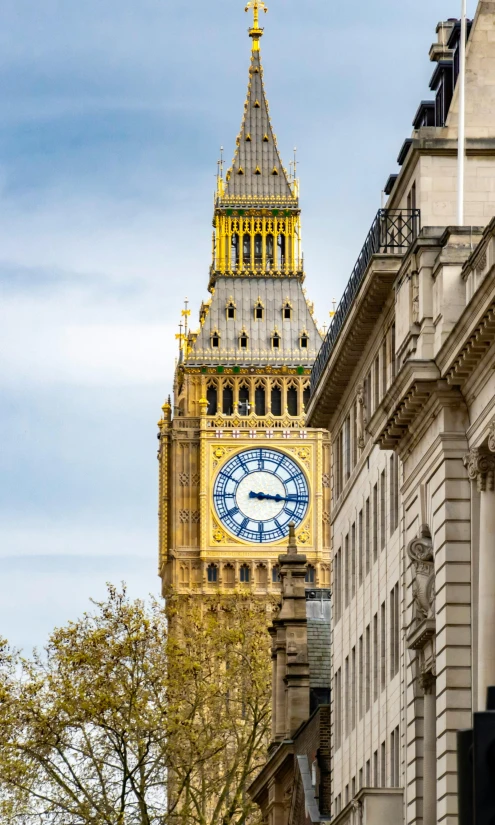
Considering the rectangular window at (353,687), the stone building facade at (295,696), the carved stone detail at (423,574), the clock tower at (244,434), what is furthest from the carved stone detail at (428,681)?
the clock tower at (244,434)

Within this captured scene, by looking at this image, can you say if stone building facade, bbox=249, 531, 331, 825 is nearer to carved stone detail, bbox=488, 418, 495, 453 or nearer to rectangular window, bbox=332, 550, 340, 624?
rectangular window, bbox=332, 550, 340, 624

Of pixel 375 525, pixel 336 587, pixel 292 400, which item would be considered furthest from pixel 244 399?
pixel 375 525

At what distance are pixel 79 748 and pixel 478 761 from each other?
239 feet

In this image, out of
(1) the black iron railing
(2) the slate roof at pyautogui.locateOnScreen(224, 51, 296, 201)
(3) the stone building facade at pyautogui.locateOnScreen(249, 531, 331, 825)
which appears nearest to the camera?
(1) the black iron railing

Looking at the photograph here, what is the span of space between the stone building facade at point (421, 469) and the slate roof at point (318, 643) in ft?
53.7

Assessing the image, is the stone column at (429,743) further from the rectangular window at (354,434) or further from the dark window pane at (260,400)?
the dark window pane at (260,400)

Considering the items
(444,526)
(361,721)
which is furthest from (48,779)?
(444,526)

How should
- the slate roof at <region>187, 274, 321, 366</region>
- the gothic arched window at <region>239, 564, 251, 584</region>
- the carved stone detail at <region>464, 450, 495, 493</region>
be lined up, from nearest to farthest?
the carved stone detail at <region>464, 450, 495, 493</region>
the gothic arched window at <region>239, 564, 251, 584</region>
the slate roof at <region>187, 274, 321, 366</region>

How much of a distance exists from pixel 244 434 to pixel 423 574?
371 feet

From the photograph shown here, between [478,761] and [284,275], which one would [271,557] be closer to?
[284,275]

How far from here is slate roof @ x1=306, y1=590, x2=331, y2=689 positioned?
248ft

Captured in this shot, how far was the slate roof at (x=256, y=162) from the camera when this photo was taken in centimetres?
16550

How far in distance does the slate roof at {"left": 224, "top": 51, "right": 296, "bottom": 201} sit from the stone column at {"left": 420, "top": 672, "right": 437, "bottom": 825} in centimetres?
12651

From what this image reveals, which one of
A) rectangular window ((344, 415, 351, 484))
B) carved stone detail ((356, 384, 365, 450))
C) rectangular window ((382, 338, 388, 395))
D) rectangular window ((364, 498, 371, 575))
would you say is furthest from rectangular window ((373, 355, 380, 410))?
rectangular window ((344, 415, 351, 484))
